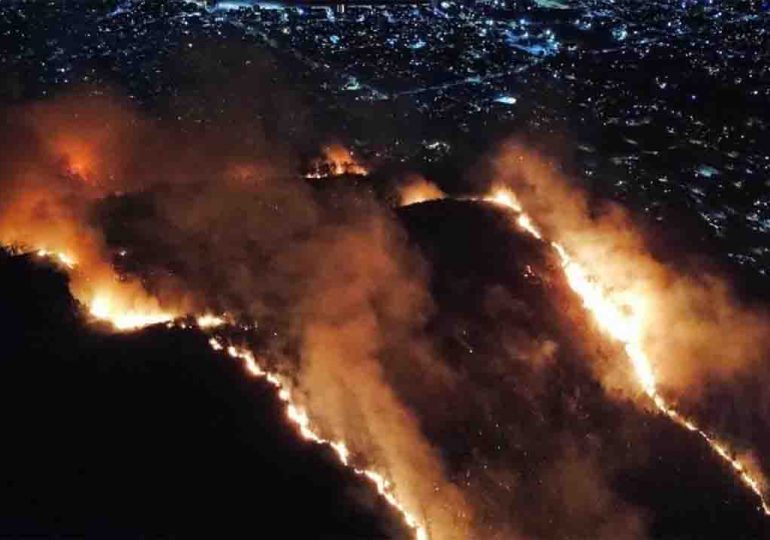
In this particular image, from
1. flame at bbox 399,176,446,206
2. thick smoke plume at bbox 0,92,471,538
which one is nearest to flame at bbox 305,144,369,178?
thick smoke plume at bbox 0,92,471,538

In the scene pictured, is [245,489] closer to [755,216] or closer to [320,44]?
[755,216]

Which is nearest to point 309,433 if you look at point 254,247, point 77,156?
point 254,247

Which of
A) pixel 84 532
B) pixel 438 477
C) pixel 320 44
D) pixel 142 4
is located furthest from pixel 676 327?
pixel 142 4

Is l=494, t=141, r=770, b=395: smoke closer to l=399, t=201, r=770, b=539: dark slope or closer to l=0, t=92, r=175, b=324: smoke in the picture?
l=399, t=201, r=770, b=539: dark slope

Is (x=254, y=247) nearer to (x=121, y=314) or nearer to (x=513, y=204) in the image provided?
(x=121, y=314)

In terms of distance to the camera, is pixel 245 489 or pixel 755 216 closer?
pixel 245 489

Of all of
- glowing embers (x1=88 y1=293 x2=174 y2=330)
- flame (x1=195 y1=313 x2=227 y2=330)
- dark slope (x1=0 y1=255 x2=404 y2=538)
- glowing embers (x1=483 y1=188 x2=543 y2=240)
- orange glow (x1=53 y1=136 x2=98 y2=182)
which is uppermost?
glowing embers (x1=483 y1=188 x2=543 y2=240)

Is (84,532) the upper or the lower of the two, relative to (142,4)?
lower
